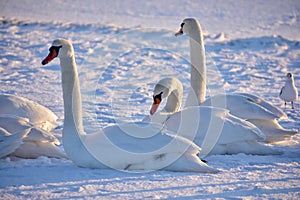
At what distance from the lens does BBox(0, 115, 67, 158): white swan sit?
575 cm

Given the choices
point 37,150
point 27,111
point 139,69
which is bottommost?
point 37,150

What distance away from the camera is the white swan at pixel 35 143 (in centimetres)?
575

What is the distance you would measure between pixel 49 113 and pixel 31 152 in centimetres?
118

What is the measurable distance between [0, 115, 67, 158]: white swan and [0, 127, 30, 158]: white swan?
0.13 metres

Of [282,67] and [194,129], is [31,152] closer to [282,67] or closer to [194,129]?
[194,129]

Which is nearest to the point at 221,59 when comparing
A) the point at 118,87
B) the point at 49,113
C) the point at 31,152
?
the point at 118,87

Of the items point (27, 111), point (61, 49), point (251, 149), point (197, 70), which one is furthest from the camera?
point (197, 70)

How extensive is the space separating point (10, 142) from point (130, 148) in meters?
1.18

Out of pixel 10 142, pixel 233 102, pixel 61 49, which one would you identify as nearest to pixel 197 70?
pixel 233 102

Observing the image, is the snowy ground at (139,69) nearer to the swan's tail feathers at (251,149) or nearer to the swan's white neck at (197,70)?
the swan's tail feathers at (251,149)

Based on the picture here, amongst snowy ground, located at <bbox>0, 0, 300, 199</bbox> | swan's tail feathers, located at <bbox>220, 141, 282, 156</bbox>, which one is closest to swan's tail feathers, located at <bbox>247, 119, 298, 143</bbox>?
snowy ground, located at <bbox>0, 0, 300, 199</bbox>

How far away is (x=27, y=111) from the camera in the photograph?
6.76 metres

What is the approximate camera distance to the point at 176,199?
15.5 ft

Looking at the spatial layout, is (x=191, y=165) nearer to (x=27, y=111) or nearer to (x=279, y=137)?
(x=279, y=137)
